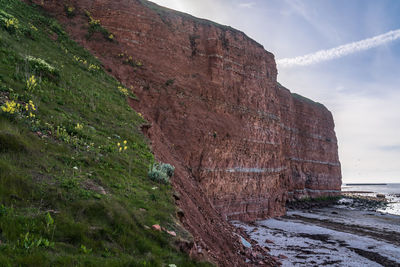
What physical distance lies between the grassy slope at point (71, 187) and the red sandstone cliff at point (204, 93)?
216 inches

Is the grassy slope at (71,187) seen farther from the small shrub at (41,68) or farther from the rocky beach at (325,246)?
the rocky beach at (325,246)

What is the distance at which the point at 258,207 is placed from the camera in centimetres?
2981

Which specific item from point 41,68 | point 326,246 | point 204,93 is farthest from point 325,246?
point 41,68

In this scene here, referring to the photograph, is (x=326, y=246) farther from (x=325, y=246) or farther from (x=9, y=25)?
(x=9, y=25)

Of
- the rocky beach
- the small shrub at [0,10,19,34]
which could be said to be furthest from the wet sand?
the small shrub at [0,10,19,34]

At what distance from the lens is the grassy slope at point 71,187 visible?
378 centimetres

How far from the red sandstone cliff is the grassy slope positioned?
548 cm

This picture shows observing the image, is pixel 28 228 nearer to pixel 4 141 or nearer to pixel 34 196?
pixel 34 196

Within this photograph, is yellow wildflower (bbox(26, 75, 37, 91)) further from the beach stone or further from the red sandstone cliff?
the beach stone

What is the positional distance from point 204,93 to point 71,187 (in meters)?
22.8

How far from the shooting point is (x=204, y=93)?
89.0 feet

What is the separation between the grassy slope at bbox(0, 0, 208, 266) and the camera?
3.78m

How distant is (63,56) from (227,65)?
1961 cm

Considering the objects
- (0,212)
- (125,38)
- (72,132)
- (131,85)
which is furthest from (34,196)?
(125,38)
